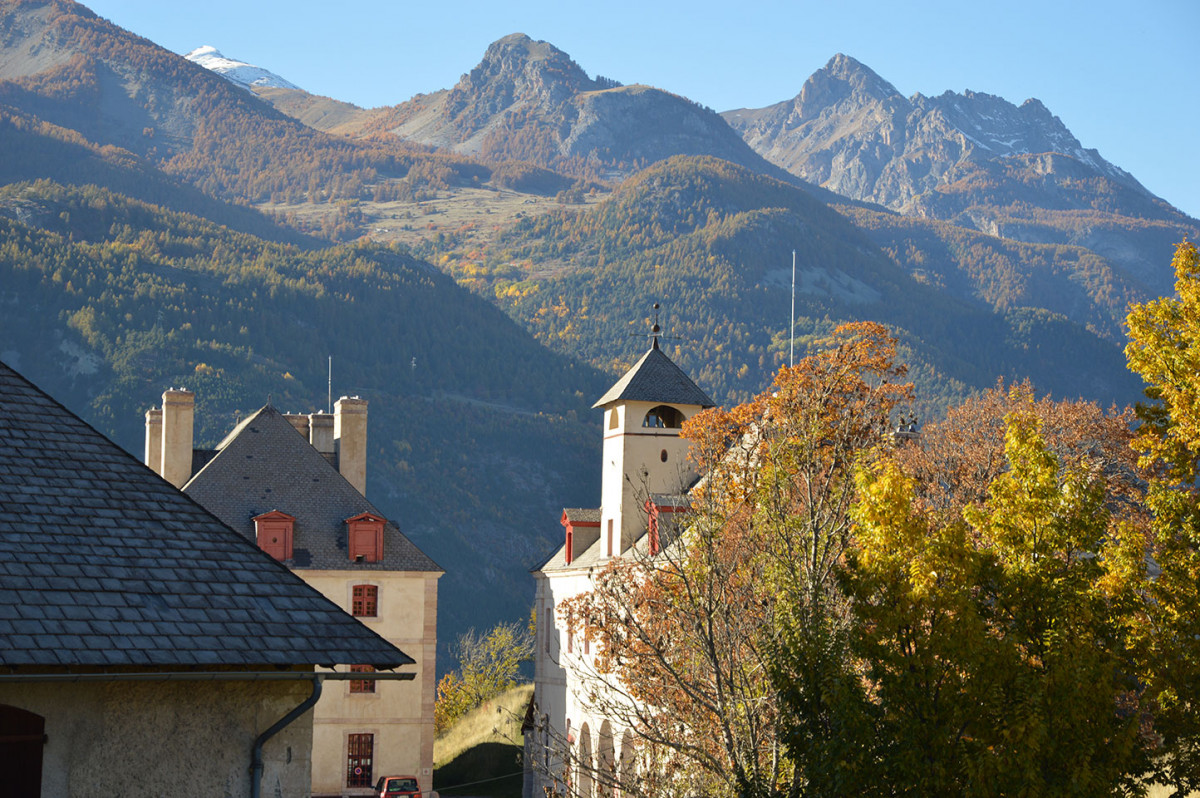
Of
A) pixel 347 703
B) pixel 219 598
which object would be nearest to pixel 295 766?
pixel 219 598

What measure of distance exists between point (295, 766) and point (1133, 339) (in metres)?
20.2

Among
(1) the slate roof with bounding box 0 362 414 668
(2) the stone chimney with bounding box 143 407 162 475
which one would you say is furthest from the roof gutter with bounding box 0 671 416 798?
(2) the stone chimney with bounding box 143 407 162 475

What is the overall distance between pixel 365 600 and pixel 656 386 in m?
16.0

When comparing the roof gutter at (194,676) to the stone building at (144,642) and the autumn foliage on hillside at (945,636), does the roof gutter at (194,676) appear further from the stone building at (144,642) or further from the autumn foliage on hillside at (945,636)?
the autumn foliage on hillside at (945,636)

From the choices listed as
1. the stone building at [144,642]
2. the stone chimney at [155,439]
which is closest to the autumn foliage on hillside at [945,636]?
the stone building at [144,642]

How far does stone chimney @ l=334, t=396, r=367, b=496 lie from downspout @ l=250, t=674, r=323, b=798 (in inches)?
1743

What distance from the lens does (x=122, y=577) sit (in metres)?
14.9

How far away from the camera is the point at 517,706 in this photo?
7700cm

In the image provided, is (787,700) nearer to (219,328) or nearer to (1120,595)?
(1120,595)

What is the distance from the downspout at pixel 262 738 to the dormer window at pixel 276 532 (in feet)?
129

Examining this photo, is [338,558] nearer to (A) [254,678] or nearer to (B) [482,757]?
(B) [482,757]

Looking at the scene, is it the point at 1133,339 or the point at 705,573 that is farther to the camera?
the point at 1133,339

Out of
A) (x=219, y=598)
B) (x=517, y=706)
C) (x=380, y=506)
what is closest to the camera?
(x=219, y=598)

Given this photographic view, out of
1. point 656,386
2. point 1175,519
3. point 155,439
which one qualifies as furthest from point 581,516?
point 1175,519
